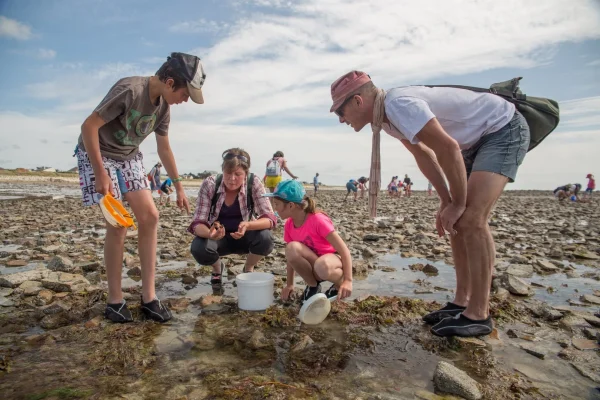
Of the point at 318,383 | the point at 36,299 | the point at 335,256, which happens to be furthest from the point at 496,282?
the point at 36,299

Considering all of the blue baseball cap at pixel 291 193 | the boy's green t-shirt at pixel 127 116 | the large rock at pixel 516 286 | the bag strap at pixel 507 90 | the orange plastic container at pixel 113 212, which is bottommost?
the large rock at pixel 516 286

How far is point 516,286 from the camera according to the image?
4.38 m

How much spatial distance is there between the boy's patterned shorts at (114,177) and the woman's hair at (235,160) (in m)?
0.90

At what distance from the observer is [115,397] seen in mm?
2145

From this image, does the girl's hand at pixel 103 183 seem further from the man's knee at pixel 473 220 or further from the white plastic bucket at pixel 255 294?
the man's knee at pixel 473 220

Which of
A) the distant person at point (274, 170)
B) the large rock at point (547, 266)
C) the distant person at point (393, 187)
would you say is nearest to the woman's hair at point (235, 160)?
the large rock at point (547, 266)

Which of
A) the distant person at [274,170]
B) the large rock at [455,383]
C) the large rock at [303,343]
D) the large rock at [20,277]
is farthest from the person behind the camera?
the distant person at [274,170]

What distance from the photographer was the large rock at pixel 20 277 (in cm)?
431

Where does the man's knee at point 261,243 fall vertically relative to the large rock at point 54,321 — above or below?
above

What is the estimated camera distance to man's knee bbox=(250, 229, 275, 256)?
4.45 meters

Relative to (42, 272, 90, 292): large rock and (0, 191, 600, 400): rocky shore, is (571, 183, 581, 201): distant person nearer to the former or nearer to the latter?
(0, 191, 600, 400): rocky shore

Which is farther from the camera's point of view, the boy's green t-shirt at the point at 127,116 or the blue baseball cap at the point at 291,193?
the blue baseball cap at the point at 291,193

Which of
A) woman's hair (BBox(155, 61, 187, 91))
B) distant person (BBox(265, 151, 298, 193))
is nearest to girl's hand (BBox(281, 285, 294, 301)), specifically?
woman's hair (BBox(155, 61, 187, 91))

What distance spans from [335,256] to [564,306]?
2.41 meters
